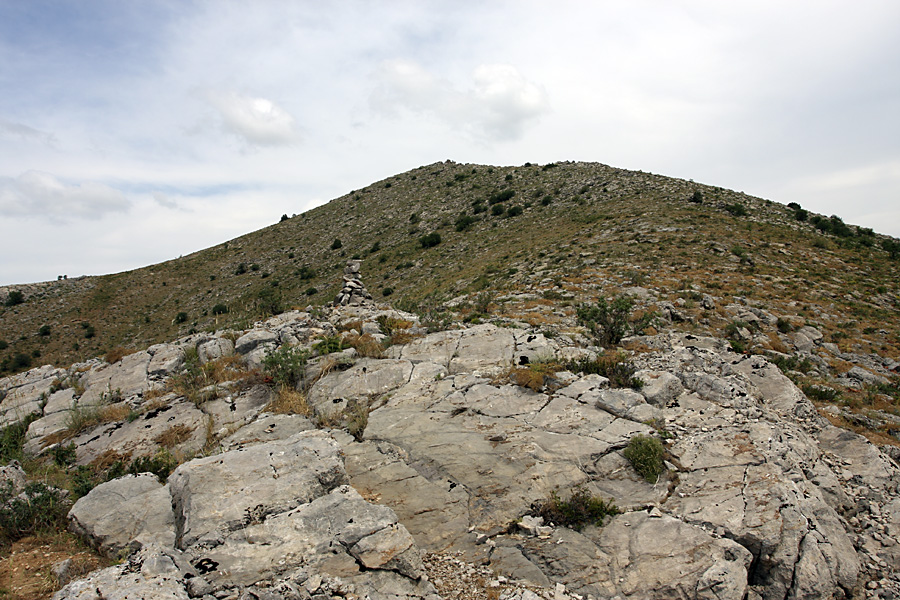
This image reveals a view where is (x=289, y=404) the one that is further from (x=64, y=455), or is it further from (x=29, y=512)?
(x=64, y=455)

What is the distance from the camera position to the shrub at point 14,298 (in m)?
48.2

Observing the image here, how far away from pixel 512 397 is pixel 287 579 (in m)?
5.46

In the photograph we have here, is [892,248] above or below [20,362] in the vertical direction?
above

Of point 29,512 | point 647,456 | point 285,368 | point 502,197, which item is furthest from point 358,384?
point 502,197

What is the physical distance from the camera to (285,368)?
10.4m

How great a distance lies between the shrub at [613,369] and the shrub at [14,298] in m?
64.1

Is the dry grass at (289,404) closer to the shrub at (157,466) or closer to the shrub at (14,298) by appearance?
the shrub at (157,466)

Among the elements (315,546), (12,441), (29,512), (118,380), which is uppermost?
(118,380)

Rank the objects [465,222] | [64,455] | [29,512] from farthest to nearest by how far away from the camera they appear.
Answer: [465,222] < [64,455] < [29,512]

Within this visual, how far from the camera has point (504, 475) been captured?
6.91 metres

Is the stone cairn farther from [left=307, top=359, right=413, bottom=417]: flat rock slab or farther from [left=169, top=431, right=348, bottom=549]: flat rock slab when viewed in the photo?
[left=169, top=431, right=348, bottom=549]: flat rock slab

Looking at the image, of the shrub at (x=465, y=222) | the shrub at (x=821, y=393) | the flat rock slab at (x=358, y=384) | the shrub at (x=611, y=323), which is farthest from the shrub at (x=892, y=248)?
the flat rock slab at (x=358, y=384)

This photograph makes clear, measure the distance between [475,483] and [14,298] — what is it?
64756 mm

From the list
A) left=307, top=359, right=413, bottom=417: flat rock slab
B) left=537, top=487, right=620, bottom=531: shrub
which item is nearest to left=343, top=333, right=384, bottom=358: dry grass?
left=307, top=359, right=413, bottom=417: flat rock slab
